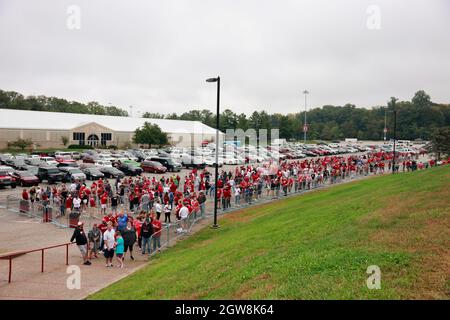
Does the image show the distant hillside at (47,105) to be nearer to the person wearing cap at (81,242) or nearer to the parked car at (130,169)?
the parked car at (130,169)

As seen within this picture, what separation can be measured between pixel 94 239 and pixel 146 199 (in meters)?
7.61

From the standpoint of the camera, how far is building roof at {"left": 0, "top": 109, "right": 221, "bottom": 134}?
233 feet

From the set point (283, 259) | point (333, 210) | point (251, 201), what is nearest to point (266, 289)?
point (283, 259)

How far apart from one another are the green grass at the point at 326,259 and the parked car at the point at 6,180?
2168 centimetres

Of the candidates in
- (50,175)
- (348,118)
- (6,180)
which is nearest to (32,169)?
(50,175)

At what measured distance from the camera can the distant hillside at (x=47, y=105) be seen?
354ft

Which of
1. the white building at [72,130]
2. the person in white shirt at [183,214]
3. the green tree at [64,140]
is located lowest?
the person in white shirt at [183,214]

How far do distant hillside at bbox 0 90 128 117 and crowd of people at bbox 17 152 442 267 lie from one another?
95.9 metres

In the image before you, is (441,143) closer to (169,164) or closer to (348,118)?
(169,164)

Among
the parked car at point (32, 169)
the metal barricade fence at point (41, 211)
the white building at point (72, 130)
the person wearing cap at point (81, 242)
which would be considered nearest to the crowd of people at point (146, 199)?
the person wearing cap at point (81, 242)

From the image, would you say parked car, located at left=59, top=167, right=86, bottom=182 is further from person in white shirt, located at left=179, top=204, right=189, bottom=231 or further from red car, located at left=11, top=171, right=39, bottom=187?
person in white shirt, located at left=179, top=204, right=189, bottom=231

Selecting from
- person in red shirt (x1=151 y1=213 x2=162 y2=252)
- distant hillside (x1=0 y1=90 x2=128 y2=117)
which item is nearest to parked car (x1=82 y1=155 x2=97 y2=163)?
person in red shirt (x1=151 y1=213 x2=162 y2=252)

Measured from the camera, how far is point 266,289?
312 inches
